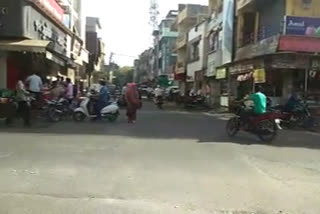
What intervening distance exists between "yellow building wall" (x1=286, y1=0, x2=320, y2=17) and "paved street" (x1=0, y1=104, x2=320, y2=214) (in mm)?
12976

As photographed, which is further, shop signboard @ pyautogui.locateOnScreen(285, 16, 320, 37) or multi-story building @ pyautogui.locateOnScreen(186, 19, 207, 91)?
multi-story building @ pyautogui.locateOnScreen(186, 19, 207, 91)


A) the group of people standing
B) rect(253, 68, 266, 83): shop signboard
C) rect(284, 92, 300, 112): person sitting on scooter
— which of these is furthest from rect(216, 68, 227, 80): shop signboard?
rect(284, 92, 300, 112): person sitting on scooter

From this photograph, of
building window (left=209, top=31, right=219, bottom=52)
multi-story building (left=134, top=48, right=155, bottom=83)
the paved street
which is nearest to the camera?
the paved street

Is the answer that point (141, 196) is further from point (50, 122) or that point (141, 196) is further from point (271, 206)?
point (50, 122)

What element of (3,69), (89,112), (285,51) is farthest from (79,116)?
(285,51)

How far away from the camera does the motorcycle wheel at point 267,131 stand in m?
16.0

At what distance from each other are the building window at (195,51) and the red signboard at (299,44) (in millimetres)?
27221

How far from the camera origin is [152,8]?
8675cm

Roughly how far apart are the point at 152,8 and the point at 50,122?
68.5m

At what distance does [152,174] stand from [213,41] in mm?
36081

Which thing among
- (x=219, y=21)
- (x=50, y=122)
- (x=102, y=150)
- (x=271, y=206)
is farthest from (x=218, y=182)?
(x=219, y=21)

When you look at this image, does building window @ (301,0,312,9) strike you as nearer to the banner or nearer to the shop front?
the banner

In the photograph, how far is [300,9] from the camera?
27.6 m

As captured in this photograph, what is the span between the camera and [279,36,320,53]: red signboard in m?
25.1
